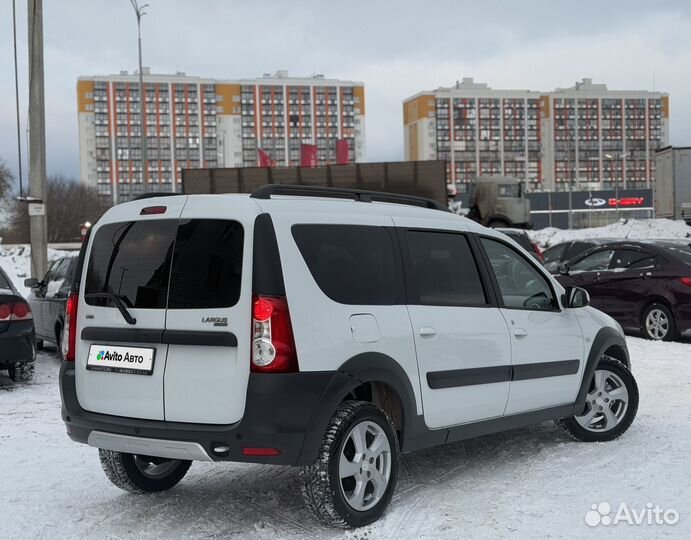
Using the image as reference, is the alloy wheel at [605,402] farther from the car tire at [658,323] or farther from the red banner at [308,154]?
the red banner at [308,154]

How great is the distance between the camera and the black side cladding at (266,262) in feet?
13.5

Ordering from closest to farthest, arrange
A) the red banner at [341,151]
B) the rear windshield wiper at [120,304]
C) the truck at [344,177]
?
the rear windshield wiper at [120,304]
the truck at [344,177]
the red banner at [341,151]

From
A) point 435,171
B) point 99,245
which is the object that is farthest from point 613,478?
point 435,171

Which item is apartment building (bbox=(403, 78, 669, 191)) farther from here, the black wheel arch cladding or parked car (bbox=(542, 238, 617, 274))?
the black wheel arch cladding

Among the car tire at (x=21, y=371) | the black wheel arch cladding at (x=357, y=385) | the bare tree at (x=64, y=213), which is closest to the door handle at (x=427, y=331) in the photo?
the black wheel arch cladding at (x=357, y=385)

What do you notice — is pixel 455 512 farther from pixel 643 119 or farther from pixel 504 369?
pixel 643 119

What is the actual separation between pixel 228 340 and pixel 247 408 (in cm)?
34

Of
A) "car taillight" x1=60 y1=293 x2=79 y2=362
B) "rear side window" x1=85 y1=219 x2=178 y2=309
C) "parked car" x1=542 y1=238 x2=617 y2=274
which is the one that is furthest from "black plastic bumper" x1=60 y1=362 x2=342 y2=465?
"parked car" x1=542 y1=238 x2=617 y2=274

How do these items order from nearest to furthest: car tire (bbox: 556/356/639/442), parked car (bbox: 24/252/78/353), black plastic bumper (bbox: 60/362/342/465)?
1. black plastic bumper (bbox: 60/362/342/465)
2. car tire (bbox: 556/356/639/442)
3. parked car (bbox: 24/252/78/353)

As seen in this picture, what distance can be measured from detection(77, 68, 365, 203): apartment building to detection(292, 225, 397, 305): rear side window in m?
139

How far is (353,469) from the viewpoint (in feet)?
14.5

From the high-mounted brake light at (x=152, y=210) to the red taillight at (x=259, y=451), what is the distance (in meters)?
1.35

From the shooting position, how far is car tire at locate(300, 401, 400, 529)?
13.9 ft

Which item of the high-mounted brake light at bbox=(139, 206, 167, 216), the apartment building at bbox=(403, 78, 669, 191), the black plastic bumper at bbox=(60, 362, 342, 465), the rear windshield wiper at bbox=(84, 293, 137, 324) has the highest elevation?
the apartment building at bbox=(403, 78, 669, 191)
